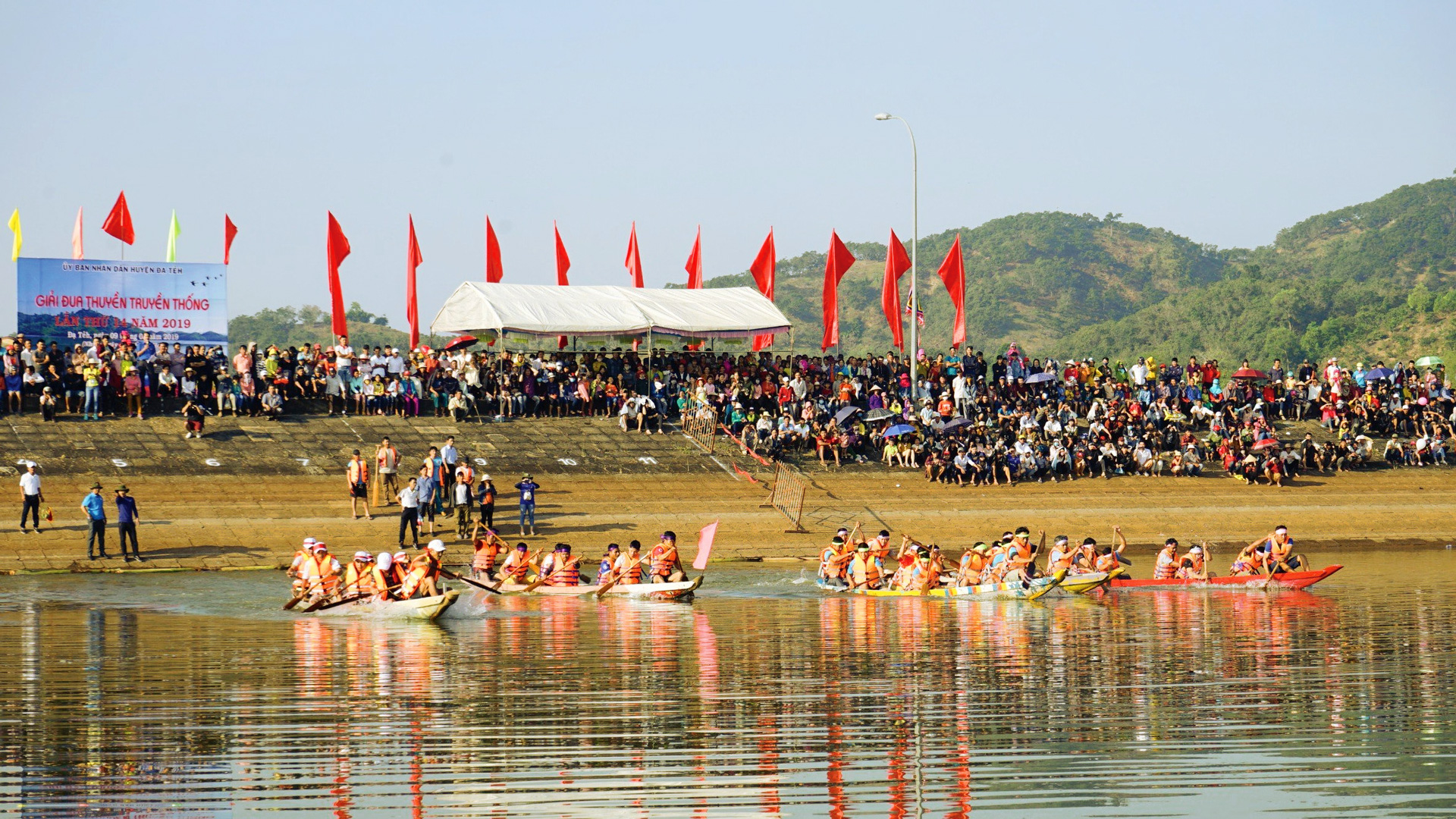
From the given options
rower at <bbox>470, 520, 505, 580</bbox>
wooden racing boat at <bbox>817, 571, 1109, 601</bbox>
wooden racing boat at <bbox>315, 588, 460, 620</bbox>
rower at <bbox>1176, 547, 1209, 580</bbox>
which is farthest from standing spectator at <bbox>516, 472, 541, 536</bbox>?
rower at <bbox>1176, 547, 1209, 580</bbox>

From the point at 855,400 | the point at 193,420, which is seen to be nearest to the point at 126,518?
the point at 193,420

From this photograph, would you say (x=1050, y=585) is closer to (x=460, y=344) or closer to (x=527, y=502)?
(x=527, y=502)

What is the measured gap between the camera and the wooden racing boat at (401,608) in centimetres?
2223

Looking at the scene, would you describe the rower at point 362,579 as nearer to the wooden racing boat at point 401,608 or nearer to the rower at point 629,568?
the wooden racing boat at point 401,608

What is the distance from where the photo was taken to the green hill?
11144 centimetres

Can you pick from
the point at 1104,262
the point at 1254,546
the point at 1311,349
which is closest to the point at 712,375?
the point at 1254,546

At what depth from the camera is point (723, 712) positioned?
1404cm

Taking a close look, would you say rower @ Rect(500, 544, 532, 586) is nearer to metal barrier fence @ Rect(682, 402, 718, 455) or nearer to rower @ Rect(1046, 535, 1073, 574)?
rower @ Rect(1046, 535, 1073, 574)

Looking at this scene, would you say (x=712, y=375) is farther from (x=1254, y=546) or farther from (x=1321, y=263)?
(x=1321, y=263)

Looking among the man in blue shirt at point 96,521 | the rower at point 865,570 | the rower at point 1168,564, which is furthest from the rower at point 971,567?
the man in blue shirt at point 96,521

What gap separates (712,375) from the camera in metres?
40.3

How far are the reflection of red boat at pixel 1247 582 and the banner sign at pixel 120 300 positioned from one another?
24.6 meters

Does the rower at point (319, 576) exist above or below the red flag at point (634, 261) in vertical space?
below

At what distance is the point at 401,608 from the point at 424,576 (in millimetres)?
635
